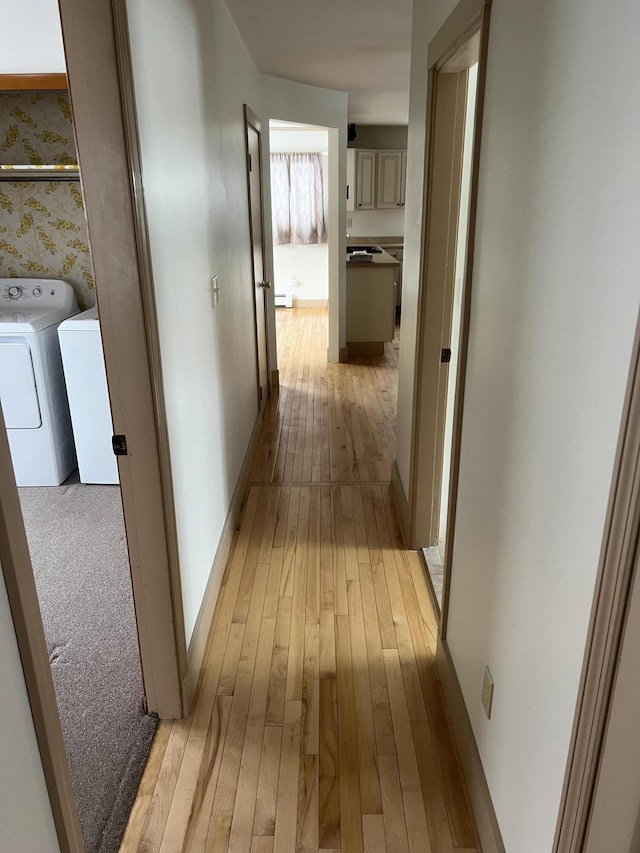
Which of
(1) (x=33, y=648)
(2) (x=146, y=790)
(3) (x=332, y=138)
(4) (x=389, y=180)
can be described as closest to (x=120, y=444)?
(1) (x=33, y=648)

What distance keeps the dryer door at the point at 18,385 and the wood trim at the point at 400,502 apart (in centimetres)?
204

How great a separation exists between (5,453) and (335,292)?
5.29 metres

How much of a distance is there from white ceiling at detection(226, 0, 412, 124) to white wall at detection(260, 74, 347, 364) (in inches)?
4.3

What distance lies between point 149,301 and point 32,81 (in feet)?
7.55

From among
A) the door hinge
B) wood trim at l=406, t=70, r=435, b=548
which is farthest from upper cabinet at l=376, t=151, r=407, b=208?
the door hinge

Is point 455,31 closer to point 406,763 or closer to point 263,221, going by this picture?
point 406,763

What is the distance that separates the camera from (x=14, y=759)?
0.90m

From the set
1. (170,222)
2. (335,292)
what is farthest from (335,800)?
(335,292)

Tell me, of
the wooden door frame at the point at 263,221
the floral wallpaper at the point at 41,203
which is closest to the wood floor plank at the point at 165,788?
the wooden door frame at the point at 263,221

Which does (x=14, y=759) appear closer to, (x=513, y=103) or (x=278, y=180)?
(x=513, y=103)

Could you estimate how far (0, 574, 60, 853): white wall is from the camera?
87 centimetres

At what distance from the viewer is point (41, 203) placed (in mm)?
3836

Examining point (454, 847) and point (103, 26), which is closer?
point (103, 26)

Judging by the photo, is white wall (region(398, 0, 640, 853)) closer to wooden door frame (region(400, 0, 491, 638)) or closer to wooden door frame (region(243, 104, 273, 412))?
wooden door frame (region(400, 0, 491, 638))
